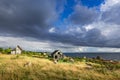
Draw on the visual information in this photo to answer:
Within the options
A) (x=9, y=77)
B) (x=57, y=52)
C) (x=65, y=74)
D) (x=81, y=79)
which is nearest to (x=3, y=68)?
(x=9, y=77)

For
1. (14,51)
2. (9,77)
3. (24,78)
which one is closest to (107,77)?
(24,78)

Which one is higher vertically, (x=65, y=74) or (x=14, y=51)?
(x=14, y=51)

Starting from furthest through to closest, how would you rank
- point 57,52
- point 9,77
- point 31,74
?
point 57,52 < point 31,74 < point 9,77

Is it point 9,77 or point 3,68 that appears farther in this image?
point 3,68

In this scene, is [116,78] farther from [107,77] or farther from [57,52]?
[57,52]

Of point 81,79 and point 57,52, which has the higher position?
A: point 57,52

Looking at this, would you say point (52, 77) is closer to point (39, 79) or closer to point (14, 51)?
point (39, 79)

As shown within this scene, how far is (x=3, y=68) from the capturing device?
2928 centimetres

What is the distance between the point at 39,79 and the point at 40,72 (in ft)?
10.4

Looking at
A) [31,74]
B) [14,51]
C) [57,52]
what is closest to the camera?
[31,74]

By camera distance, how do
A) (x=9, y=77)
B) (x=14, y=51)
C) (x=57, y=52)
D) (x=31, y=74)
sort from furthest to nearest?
(x=14, y=51)
(x=57, y=52)
(x=31, y=74)
(x=9, y=77)

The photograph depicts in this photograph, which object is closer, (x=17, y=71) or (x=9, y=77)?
(x=9, y=77)

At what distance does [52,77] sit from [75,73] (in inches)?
157

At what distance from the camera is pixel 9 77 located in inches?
996
